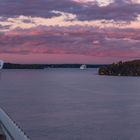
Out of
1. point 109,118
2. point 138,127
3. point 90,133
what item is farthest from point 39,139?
point 109,118

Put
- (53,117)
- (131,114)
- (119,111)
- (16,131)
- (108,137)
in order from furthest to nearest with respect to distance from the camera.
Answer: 1. (119,111)
2. (131,114)
3. (53,117)
4. (108,137)
5. (16,131)

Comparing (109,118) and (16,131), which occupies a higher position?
(16,131)

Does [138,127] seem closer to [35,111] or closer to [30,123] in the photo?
[30,123]

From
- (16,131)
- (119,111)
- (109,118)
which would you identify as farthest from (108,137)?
(16,131)

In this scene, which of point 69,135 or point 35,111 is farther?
point 35,111

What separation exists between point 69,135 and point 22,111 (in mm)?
19254

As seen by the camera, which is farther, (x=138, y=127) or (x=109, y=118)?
(x=109, y=118)

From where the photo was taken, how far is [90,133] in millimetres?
35031

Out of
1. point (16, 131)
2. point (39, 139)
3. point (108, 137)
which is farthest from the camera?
point (108, 137)

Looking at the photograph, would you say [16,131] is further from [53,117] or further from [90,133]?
[53,117]

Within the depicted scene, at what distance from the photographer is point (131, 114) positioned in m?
51.4

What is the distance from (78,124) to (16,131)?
32.6 meters

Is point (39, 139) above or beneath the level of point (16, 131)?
beneath

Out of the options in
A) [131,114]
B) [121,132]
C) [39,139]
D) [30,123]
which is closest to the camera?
[39,139]
